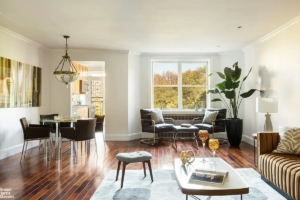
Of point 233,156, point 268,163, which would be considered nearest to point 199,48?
point 233,156

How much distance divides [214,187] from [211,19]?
116 inches

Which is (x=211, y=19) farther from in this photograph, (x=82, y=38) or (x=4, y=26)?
(x=4, y=26)

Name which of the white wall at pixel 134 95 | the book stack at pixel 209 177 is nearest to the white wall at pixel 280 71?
the book stack at pixel 209 177

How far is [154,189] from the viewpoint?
9.73 feet

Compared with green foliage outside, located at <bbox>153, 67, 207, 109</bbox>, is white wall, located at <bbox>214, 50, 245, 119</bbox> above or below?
above

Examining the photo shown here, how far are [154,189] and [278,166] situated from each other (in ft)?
5.09

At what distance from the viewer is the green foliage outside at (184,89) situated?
7141mm

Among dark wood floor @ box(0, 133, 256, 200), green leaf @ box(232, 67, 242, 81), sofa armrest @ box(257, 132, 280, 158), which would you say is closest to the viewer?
dark wood floor @ box(0, 133, 256, 200)

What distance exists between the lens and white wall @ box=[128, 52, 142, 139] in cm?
664

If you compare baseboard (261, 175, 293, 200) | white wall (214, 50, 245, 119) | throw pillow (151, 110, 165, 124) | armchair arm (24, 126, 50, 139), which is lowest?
baseboard (261, 175, 293, 200)

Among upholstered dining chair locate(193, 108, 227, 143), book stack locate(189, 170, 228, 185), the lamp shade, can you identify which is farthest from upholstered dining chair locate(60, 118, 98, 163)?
the lamp shade

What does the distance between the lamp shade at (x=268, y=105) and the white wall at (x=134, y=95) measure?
3.54 metres

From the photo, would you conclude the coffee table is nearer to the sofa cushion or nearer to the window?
the sofa cushion

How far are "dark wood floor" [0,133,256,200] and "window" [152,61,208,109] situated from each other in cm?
177
